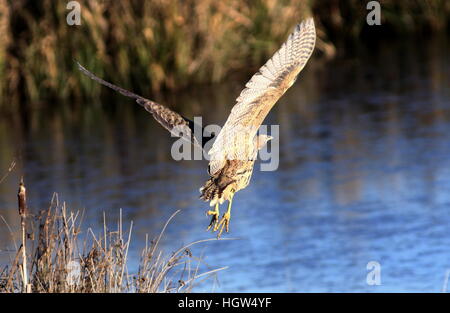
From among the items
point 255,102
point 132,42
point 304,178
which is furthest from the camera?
point 132,42

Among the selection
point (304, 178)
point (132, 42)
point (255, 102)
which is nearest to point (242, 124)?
point (255, 102)

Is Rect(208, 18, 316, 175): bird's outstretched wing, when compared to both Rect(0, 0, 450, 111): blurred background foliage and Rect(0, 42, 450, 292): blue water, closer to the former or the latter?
Rect(0, 42, 450, 292): blue water

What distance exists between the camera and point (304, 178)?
13570 millimetres

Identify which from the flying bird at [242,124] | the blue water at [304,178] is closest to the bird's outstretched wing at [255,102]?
Answer: the flying bird at [242,124]

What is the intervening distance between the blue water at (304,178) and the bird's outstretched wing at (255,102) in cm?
262

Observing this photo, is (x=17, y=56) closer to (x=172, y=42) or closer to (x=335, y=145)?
(x=172, y=42)

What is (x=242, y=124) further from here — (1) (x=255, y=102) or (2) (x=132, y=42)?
(2) (x=132, y=42)

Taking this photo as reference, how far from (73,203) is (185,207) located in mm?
1424

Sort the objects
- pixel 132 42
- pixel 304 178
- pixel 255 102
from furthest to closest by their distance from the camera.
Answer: pixel 132 42, pixel 304 178, pixel 255 102

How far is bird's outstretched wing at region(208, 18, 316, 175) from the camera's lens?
6.92 metres

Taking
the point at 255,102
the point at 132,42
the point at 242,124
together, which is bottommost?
the point at 242,124

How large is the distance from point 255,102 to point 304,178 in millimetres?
6653

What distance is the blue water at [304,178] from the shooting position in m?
10.7

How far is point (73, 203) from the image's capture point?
42.8 feet
